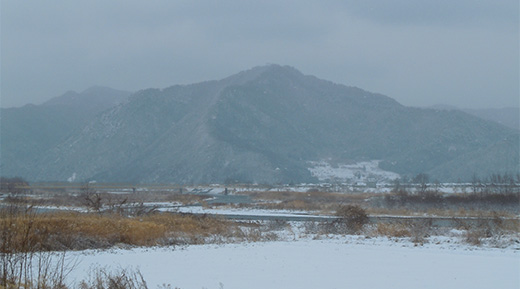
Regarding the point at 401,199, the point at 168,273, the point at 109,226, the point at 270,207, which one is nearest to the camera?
the point at 168,273

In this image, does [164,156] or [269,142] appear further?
[269,142]

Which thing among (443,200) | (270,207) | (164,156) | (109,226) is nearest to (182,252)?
(109,226)

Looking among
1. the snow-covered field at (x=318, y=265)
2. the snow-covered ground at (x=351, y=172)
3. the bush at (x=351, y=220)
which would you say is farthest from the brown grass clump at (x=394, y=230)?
the snow-covered ground at (x=351, y=172)

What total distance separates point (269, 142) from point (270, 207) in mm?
139010

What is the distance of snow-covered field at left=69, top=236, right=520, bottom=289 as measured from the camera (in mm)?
15938

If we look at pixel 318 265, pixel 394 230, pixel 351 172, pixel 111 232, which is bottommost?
pixel 351 172

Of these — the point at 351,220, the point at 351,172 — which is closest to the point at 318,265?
the point at 351,220

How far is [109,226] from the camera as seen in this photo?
86.3 ft

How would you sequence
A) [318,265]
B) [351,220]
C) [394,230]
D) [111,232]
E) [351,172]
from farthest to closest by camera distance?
[351,172]
[351,220]
[394,230]
[111,232]
[318,265]

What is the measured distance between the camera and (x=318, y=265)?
19125 millimetres

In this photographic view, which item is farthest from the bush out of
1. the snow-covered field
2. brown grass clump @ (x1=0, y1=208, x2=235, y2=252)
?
brown grass clump @ (x1=0, y1=208, x2=235, y2=252)

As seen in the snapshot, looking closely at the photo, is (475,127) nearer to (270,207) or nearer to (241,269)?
(270,207)

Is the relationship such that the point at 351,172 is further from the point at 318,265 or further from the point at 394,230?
the point at 318,265

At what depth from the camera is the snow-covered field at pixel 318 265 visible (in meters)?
15.9
